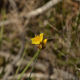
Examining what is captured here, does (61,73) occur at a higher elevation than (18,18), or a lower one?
lower

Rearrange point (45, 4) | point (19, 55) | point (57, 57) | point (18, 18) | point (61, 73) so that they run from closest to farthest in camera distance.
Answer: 1. point (61, 73)
2. point (57, 57)
3. point (19, 55)
4. point (45, 4)
5. point (18, 18)

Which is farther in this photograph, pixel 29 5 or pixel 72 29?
pixel 29 5

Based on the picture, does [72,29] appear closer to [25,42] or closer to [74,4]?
[74,4]

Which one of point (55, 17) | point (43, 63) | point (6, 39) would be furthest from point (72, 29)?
point (6, 39)

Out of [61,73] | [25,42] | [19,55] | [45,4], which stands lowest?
[61,73]

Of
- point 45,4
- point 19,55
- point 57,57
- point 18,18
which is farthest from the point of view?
point 18,18

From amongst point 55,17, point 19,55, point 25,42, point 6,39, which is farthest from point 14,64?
point 55,17
